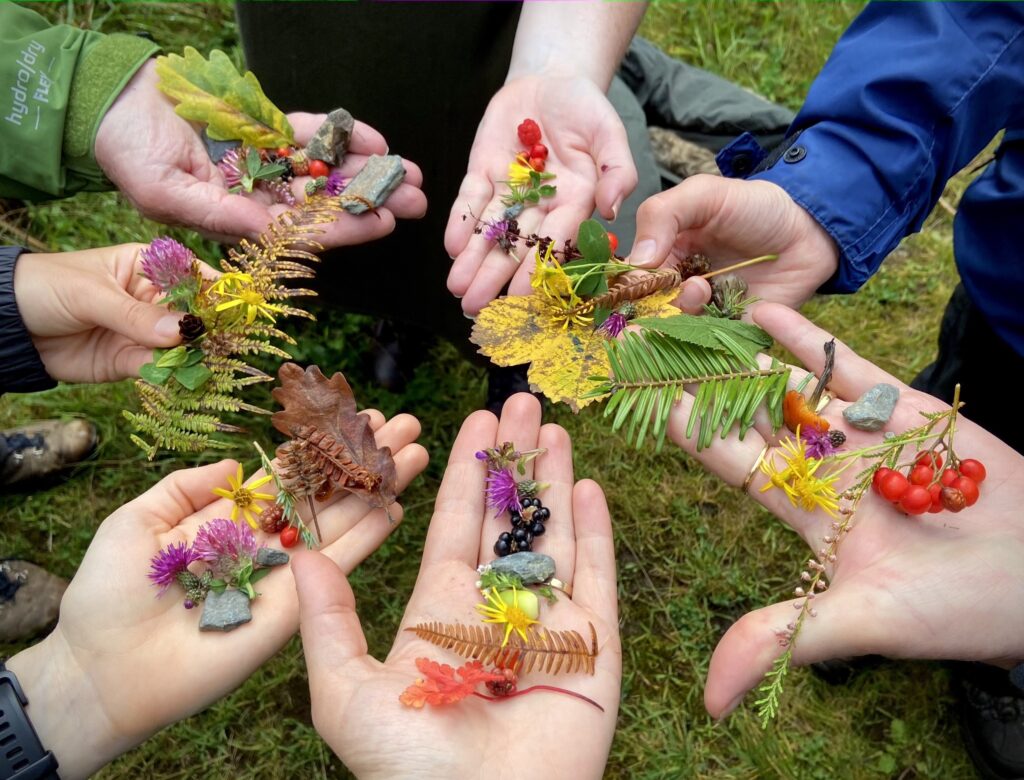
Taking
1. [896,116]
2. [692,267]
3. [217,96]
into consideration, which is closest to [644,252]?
[692,267]

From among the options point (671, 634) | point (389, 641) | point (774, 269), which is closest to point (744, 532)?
point (671, 634)

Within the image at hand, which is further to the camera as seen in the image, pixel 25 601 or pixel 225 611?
pixel 25 601

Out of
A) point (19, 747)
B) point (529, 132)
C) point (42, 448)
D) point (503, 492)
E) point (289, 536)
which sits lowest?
point (42, 448)

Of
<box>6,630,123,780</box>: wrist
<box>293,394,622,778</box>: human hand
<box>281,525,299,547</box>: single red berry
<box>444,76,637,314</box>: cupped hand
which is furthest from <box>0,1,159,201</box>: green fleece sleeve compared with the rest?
<box>293,394,622,778</box>: human hand

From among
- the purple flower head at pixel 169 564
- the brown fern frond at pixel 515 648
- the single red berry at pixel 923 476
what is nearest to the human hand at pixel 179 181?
the purple flower head at pixel 169 564

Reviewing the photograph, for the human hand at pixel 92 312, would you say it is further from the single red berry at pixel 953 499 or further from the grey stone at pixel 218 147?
the single red berry at pixel 953 499

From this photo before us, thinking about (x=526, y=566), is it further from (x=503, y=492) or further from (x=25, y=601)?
(x=25, y=601)
